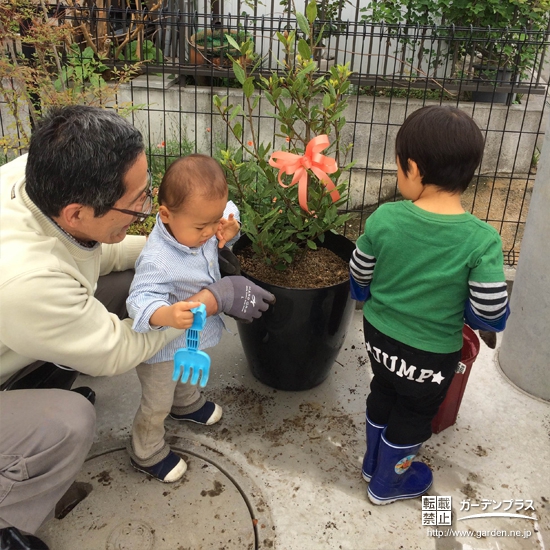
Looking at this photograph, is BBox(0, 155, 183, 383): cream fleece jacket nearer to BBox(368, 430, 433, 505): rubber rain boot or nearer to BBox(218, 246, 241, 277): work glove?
BBox(218, 246, 241, 277): work glove

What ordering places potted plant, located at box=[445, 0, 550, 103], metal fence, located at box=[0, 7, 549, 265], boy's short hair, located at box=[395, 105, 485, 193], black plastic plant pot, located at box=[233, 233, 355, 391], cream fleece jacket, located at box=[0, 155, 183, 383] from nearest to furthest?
cream fleece jacket, located at box=[0, 155, 183, 383] → boy's short hair, located at box=[395, 105, 485, 193] → black plastic plant pot, located at box=[233, 233, 355, 391] → metal fence, located at box=[0, 7, 549, 265] → potted plant, located at box=[445, 0, 550, 103]

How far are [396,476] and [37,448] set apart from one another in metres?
1.25

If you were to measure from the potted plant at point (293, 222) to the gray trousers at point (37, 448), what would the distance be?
97 centimetres

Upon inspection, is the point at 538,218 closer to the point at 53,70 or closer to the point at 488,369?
the point at 488,369

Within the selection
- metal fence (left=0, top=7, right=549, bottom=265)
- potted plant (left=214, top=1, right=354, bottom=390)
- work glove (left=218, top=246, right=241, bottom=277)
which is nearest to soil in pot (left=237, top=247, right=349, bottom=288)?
potted plant (left=214, top=1, right=354, bottom=390)

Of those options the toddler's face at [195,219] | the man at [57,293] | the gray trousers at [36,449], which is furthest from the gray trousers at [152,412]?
the toddler's face at [195,219]

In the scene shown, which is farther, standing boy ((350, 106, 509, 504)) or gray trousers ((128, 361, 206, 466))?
gray trousers ((128, 361, 206, 466))

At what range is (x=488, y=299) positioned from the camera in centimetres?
175

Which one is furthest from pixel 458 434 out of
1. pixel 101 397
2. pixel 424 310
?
pixel 101 397

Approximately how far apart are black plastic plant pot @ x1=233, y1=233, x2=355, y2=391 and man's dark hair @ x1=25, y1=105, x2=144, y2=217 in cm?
95

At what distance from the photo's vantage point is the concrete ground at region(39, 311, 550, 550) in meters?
2.08

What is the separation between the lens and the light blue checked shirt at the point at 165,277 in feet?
6.14

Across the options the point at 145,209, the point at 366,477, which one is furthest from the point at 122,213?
the point at 366,477

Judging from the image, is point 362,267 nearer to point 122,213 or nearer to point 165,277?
point 165,277
